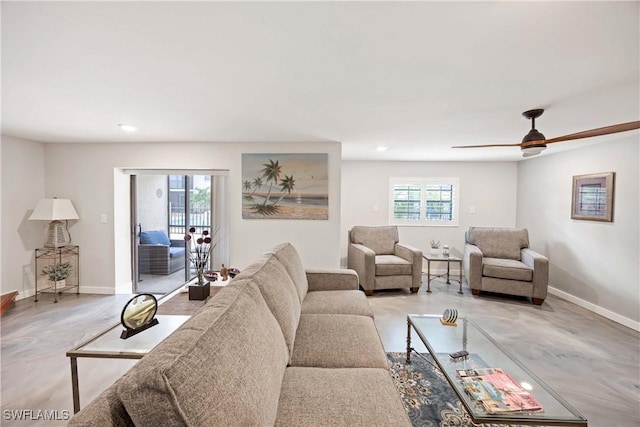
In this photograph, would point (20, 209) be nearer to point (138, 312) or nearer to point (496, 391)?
point (138, 312)

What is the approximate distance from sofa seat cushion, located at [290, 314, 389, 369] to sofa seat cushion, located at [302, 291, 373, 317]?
14 centimetres

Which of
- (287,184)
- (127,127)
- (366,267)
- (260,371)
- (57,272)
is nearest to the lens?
(260,371)

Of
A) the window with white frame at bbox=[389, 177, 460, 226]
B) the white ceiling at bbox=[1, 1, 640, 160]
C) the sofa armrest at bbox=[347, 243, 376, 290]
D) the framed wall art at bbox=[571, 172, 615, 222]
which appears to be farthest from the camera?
the window with white frame at bbox=[389, 177, 460, 226]

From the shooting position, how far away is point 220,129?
324 centimetres

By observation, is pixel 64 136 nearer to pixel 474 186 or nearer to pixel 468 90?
pixel 468 90

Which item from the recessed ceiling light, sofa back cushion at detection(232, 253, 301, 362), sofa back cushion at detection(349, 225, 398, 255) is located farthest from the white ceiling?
sofa back cushion at detection(349, 225, 398, 255)

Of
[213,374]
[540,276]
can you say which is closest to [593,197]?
[540,276]

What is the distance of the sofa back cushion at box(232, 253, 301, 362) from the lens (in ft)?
4.95

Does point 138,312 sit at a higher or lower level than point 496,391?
higher

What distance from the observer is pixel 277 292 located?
1.62 m

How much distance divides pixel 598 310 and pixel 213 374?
15.5ft

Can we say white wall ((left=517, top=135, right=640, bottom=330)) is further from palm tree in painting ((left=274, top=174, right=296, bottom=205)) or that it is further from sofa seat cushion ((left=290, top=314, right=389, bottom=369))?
palm tree in painting ((left=274, top=174, right=296, bottom=205))

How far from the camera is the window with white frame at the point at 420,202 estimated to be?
545 centimetres

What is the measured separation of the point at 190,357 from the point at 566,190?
523 centimetres
